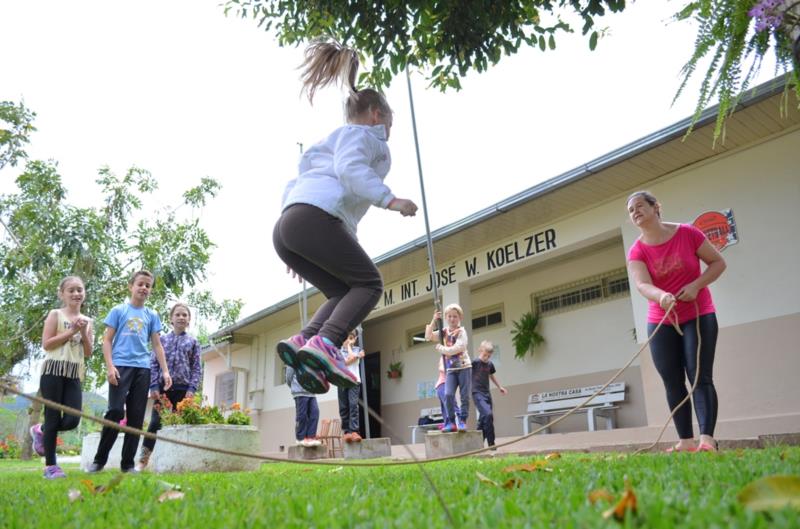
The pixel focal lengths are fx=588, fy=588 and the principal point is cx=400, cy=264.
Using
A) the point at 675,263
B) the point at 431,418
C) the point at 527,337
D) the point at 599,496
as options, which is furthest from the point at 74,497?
the point at 431,418

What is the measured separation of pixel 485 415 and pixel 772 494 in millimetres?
7935

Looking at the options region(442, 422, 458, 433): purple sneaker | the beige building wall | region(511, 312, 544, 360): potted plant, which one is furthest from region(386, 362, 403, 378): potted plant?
region(442, 422, 458, 433): purple sneaker

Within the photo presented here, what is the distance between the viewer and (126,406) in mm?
5379

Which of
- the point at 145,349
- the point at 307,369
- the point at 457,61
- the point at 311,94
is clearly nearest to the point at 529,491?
the point at 307,369

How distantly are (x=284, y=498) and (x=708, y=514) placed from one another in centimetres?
139

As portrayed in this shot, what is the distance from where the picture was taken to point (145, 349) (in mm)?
5449

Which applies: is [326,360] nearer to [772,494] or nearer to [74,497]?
[74,497]

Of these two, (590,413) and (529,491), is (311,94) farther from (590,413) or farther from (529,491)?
(590,413)

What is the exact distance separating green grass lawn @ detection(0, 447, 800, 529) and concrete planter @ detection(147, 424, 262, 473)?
3065mm

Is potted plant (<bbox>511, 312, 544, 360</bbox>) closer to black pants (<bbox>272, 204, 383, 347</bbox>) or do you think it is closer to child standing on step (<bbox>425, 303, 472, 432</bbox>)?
child standing on step (<bbox>425, 303, 472, 432</bbox>)

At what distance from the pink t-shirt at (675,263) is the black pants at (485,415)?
5.03 metres

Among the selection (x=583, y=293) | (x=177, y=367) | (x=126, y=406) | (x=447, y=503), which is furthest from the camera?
(x=583, y=293)

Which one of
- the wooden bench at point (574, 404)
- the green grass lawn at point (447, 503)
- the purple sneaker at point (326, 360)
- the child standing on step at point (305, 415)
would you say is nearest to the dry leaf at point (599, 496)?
the green grass lawn at point (447, 503)

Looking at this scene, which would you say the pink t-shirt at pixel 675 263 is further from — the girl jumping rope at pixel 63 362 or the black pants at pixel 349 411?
the black pants at pixel 349 411
